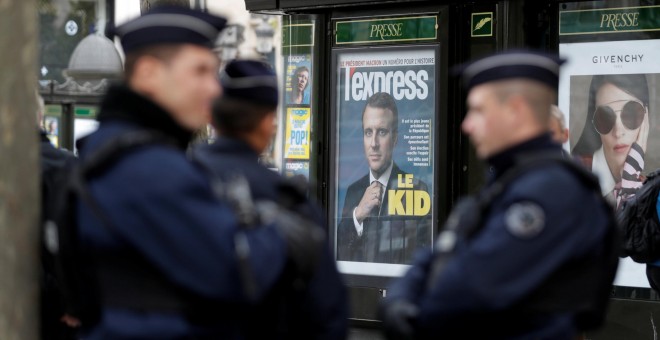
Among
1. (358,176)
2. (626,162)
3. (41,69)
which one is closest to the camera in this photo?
(626,162)

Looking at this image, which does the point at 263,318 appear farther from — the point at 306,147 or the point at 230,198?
the point at 306,147

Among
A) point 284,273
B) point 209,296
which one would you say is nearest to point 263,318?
point 284,273

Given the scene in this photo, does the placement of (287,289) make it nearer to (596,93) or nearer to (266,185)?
(266,185)

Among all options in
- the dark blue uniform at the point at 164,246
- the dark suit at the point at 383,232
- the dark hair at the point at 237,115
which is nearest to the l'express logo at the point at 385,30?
the dark suit at the point at 383,232

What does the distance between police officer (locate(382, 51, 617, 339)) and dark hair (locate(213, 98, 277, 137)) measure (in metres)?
0.62

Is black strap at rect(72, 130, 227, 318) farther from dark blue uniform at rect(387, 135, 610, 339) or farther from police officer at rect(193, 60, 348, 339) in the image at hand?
dark blue uniform at rect(387, 135, 610, 339)

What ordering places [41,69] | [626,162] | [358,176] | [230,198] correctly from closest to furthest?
[230,198]
[626,162]
[358,176]
[41,69]

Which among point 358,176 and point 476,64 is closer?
point 476,64

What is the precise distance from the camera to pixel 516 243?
10.6 ft

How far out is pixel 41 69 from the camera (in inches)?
1073

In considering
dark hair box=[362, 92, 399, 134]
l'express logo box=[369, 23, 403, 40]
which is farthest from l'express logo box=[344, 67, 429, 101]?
l'express logo box=[369, 23, 403, 40]

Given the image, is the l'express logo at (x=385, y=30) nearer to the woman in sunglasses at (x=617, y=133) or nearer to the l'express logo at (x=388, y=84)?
the l'express logo at (x=388, y=84)

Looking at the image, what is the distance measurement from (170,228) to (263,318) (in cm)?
50

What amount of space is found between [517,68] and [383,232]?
6483mm
